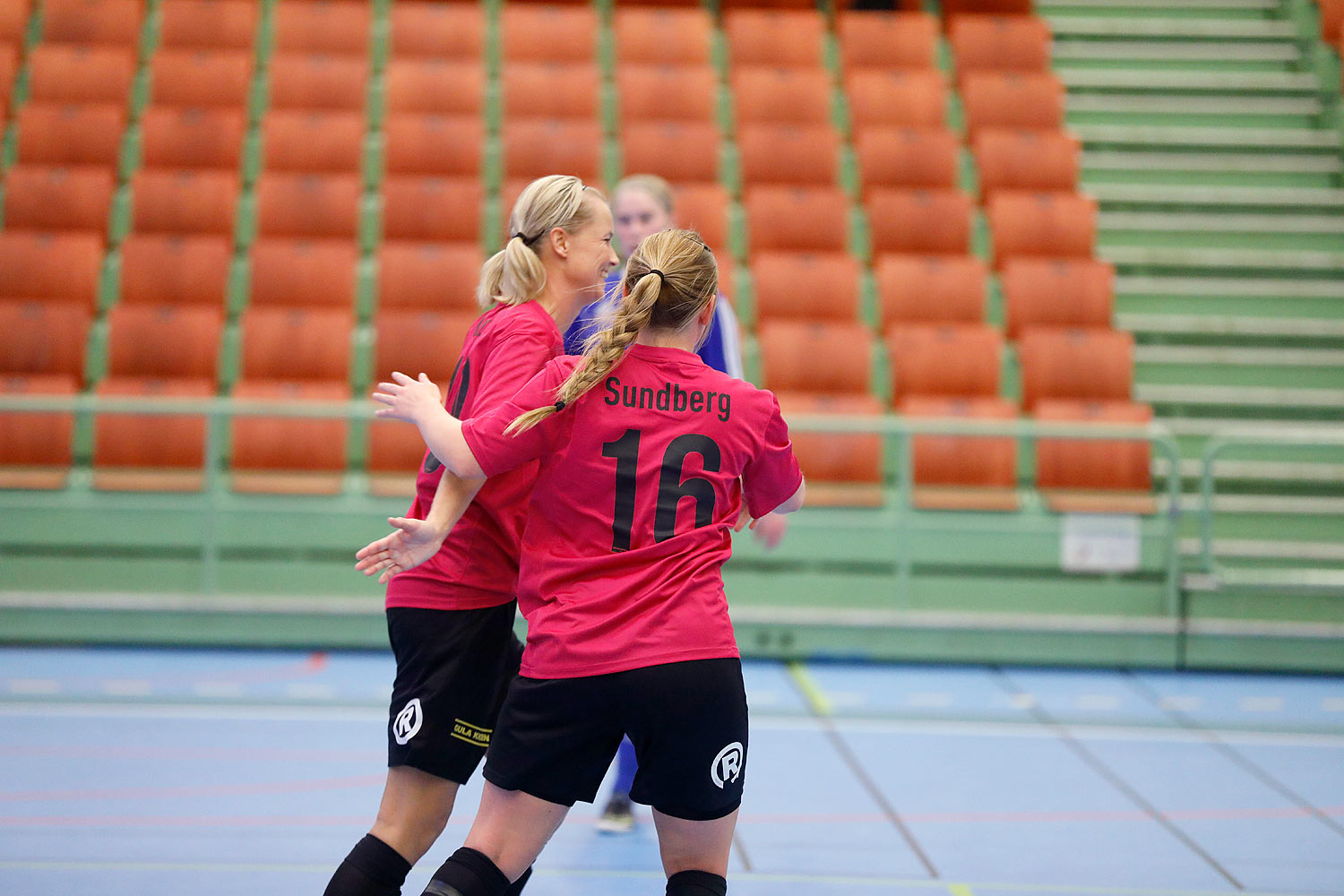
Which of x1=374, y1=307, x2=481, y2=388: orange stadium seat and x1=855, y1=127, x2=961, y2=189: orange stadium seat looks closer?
x1=374, y1=307, x2=481, y2=388: orange stadium seat

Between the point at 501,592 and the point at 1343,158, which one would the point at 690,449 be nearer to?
the point at 501,592

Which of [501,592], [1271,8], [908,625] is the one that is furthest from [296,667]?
[1271,8]

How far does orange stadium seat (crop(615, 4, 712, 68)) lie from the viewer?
7.89 meters

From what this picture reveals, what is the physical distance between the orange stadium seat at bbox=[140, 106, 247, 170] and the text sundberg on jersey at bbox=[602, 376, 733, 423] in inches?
230

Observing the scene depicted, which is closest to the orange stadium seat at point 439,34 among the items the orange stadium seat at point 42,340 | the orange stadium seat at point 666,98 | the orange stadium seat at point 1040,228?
the orange stadium seat at point 666,98

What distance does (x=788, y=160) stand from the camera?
7.12 meters

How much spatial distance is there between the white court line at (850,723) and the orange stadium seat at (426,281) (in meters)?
2.44

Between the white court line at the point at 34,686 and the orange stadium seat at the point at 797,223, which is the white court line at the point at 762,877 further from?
the orange stadium seat at the point at 797,223

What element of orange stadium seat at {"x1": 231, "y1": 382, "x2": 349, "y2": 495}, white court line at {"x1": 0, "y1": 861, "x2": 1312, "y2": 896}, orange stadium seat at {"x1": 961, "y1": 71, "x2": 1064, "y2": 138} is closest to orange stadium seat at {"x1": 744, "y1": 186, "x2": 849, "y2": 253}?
orange stadium seat at {"x1": 961, "y1": 71, "x2": 1064, "y2": 138}

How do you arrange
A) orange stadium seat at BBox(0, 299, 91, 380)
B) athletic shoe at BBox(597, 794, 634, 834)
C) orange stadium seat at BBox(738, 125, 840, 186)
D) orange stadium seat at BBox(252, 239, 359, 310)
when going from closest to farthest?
athletic shoe at BBox(597, 794, 634, 834) < orange stadium seat at BBox(0, 299, 91, 380) < orange stadium seat at BBox(252, 239, 359, 310) < orange stadium seat at BBox(738, 125, 840, 186)

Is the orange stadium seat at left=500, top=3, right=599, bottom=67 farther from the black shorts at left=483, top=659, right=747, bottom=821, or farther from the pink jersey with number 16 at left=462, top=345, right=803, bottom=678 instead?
the black shorts at left=483, top=659, right=747, bottom=821

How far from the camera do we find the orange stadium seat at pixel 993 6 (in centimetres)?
855

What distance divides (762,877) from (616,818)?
0.54m

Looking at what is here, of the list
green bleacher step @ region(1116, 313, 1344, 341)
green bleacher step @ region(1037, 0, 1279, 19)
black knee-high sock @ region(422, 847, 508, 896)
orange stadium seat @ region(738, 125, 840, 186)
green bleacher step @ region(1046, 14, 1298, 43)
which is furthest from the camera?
green bleacher step @ region(1037, 0, 1279, 19)
